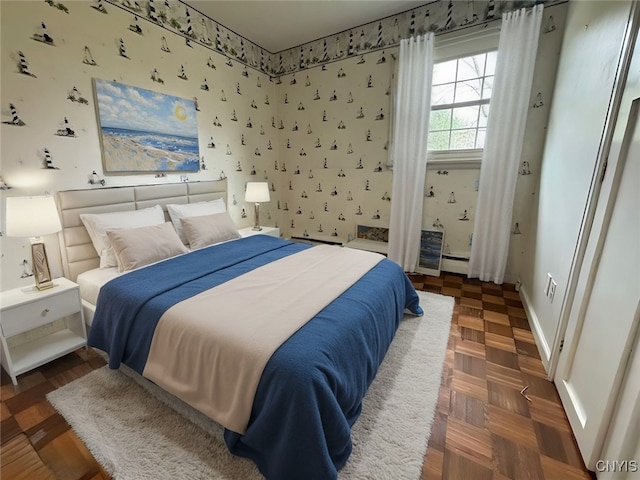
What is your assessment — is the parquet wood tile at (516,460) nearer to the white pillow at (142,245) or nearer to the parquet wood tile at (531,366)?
the parquet wood tile at (531,366)

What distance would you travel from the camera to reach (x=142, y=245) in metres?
2.11

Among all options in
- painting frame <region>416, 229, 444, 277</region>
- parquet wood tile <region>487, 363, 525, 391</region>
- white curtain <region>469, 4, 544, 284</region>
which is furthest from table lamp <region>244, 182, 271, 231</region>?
parquet wood tile <region>487, 363, 525, 391</region>

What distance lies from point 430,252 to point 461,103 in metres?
1.64

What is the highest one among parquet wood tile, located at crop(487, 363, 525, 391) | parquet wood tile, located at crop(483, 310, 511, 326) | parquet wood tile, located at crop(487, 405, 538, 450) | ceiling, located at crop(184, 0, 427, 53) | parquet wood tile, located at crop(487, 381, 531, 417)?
ceiling, located at crop(184, 0, 427, 53)

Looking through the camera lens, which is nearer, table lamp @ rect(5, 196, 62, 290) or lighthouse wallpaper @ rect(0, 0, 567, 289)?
table lamp @ rect(5, 196, 62, 290)

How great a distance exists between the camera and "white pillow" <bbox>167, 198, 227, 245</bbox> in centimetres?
271

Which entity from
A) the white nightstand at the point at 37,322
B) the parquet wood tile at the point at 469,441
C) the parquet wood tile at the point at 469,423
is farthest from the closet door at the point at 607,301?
the white nightstand at the point at 37,322

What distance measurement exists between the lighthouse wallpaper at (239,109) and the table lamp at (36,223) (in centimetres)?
33

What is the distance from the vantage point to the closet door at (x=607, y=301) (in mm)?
1109

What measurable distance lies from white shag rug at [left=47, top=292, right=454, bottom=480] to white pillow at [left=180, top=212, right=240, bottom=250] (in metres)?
1.17

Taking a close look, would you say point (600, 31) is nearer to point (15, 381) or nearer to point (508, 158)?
point (508, 158)

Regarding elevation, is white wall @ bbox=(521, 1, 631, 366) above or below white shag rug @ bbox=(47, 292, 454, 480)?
above

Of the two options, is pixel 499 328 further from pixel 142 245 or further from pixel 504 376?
pixel 142 245

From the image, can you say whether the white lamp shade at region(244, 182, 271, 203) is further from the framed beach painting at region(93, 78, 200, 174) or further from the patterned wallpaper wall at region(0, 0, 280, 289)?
the framed beach painting at region(93, 78, 200, 174)
